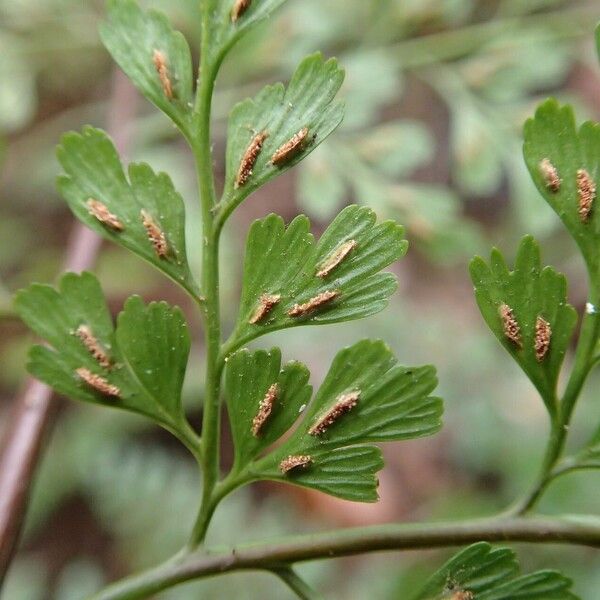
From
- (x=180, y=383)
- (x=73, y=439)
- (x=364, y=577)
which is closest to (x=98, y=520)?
(x=73, y=439)

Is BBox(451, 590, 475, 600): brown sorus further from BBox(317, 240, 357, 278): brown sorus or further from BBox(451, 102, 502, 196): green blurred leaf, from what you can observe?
BBox(451, 102, 502, 196): green blurred leaf

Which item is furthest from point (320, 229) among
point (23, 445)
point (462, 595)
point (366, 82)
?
A: point (462, 595)

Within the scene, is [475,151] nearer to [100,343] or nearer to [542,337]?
[542,337]

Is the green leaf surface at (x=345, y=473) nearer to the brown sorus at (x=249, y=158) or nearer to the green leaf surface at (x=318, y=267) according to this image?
the green leaf surface at (x=318, y=267)

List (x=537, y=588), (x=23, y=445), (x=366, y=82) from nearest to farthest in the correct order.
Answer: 1. (x=537, y=588)
2. (x=23, y=445)
3. (x=366, y=82)

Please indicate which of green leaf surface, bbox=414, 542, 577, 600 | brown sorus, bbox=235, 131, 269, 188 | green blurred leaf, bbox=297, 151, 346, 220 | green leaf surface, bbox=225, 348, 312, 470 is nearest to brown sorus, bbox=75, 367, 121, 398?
green leaf surface, bbox=225, 348, 312, 470

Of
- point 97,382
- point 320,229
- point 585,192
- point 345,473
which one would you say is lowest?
point 345,473
